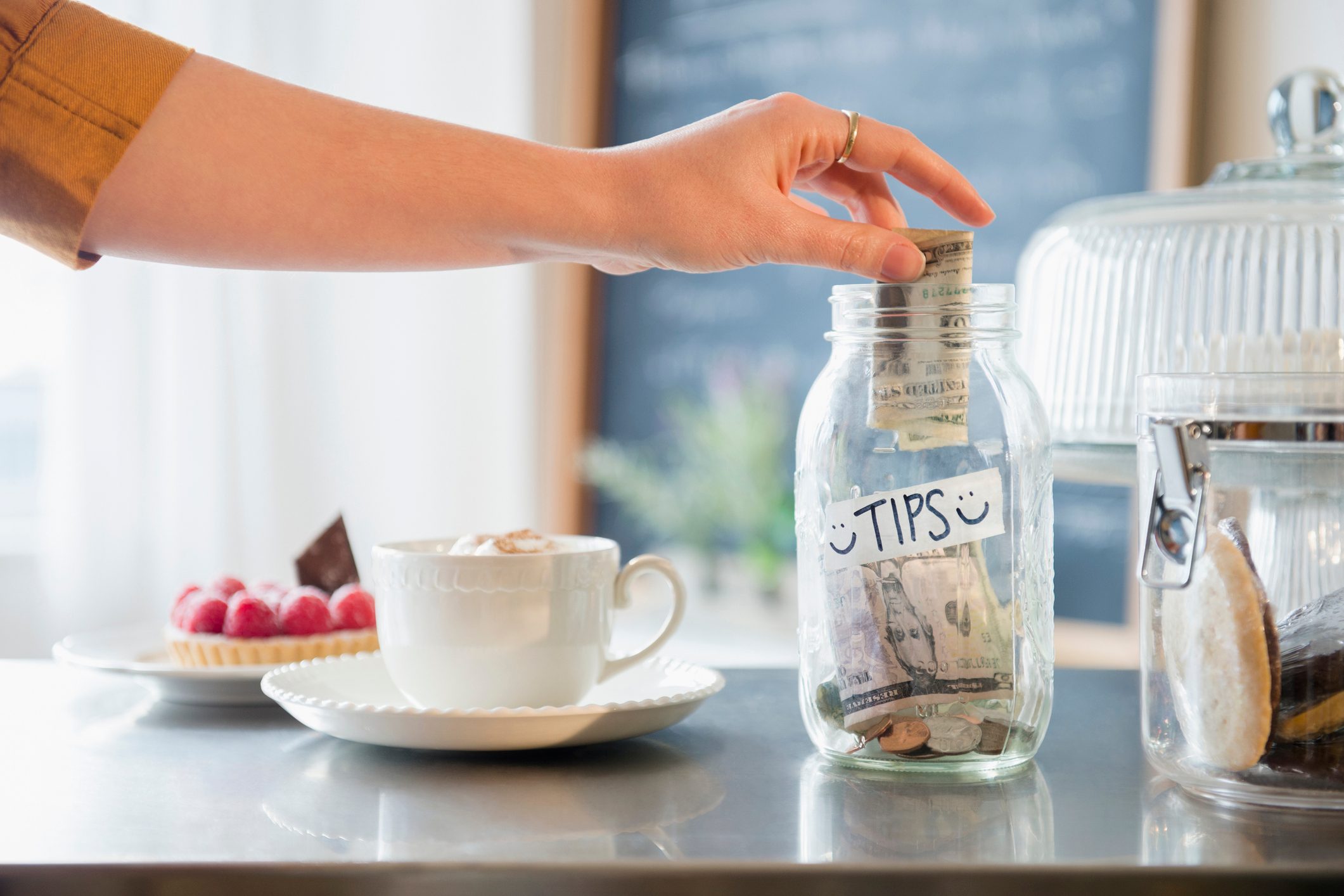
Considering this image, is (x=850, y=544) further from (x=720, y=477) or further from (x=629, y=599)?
(x=720, y=477)

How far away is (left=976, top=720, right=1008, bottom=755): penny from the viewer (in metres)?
0.60

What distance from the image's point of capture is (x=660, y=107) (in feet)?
8.97

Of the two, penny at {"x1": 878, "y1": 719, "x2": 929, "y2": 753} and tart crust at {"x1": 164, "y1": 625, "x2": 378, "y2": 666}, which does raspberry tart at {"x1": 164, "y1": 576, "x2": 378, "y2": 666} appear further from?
penny at {"x1": 878, "y1": 719, "x2": 929, "y2": 753}

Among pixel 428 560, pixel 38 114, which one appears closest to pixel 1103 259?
pixel 428 560

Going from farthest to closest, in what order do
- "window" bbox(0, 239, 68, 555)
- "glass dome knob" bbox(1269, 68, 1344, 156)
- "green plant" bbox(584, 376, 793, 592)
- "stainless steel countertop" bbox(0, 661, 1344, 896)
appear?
"green plant" bbox(584, 376, 793, 592) < "window" bbox(0, 239, 68, 555) < "glass dome knob" bbox(1269, 68, 1344, 156) < "stainless steel countertop" bbox(0, 661, 1344, 896)

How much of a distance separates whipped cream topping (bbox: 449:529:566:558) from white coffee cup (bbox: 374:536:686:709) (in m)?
0.01

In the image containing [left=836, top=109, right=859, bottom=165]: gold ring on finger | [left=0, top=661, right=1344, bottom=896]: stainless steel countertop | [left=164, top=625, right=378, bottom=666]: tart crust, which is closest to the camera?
[left=0, top=661, right=1344, bottom=896]: stainless steel countertop

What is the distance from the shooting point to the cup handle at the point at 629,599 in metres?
0.73

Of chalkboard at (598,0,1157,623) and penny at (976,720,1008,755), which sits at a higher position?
chalkboard at (598,0,1157,623)

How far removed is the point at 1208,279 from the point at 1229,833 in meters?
0.49

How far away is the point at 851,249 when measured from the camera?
64cm

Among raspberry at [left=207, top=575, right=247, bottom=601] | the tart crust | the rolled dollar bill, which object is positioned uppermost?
the rolled dollar bill

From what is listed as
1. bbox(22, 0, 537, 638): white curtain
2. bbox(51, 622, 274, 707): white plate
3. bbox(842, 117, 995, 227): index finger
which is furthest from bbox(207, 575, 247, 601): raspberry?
bbox(22, 0, 537, 638): white curtain

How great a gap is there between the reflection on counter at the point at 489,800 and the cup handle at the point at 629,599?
71mm
